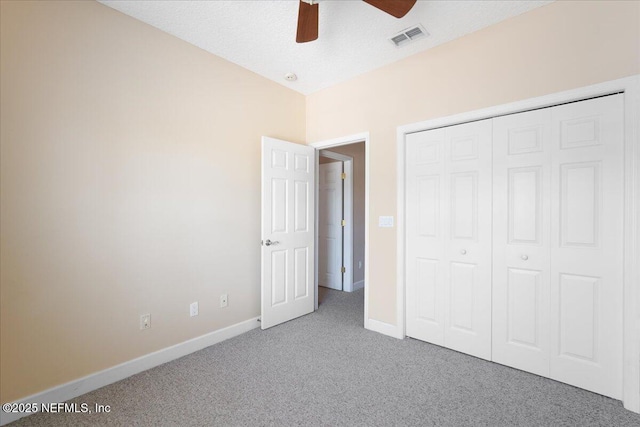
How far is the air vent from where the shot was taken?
239cm

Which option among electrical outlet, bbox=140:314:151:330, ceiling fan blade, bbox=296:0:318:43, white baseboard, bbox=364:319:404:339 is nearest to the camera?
ceiling fan blade, bbox=296:0:318:43

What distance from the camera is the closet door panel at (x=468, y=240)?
2.39m

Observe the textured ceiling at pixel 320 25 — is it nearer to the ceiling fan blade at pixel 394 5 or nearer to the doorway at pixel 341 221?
the ceiling fan blade at pixel 394 5

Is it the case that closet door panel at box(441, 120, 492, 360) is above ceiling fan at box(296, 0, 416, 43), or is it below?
below

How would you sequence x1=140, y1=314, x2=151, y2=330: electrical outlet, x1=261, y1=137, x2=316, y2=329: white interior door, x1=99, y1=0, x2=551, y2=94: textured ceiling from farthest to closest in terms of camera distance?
x1=261, y1=137, x2=316, y2=329: white interior door, x1=140, y1=314, x2=151, y2=330: electrical outlet, x1=99, y1=0, x2=551, y2=94: textured ceiling

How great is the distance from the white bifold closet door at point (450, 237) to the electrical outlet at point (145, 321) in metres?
2.32

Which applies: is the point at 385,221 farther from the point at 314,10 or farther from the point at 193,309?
the point at 193,309

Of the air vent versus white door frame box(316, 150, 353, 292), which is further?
white door frame box(316, 150, 353, 292)

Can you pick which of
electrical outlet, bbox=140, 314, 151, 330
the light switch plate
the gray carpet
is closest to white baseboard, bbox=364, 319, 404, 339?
the gray carpet

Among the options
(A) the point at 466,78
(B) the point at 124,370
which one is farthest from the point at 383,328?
(A) the point at 466,78

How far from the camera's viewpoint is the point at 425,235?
2.73m

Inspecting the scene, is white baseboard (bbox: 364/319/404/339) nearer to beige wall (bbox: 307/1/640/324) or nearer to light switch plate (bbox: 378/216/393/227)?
beige wall (bbox: 307/1/640/324)

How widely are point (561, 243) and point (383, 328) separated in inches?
66.6

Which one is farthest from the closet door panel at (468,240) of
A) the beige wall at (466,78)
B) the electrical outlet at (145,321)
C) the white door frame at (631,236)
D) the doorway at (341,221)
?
the electrical outlet at (145,321)
